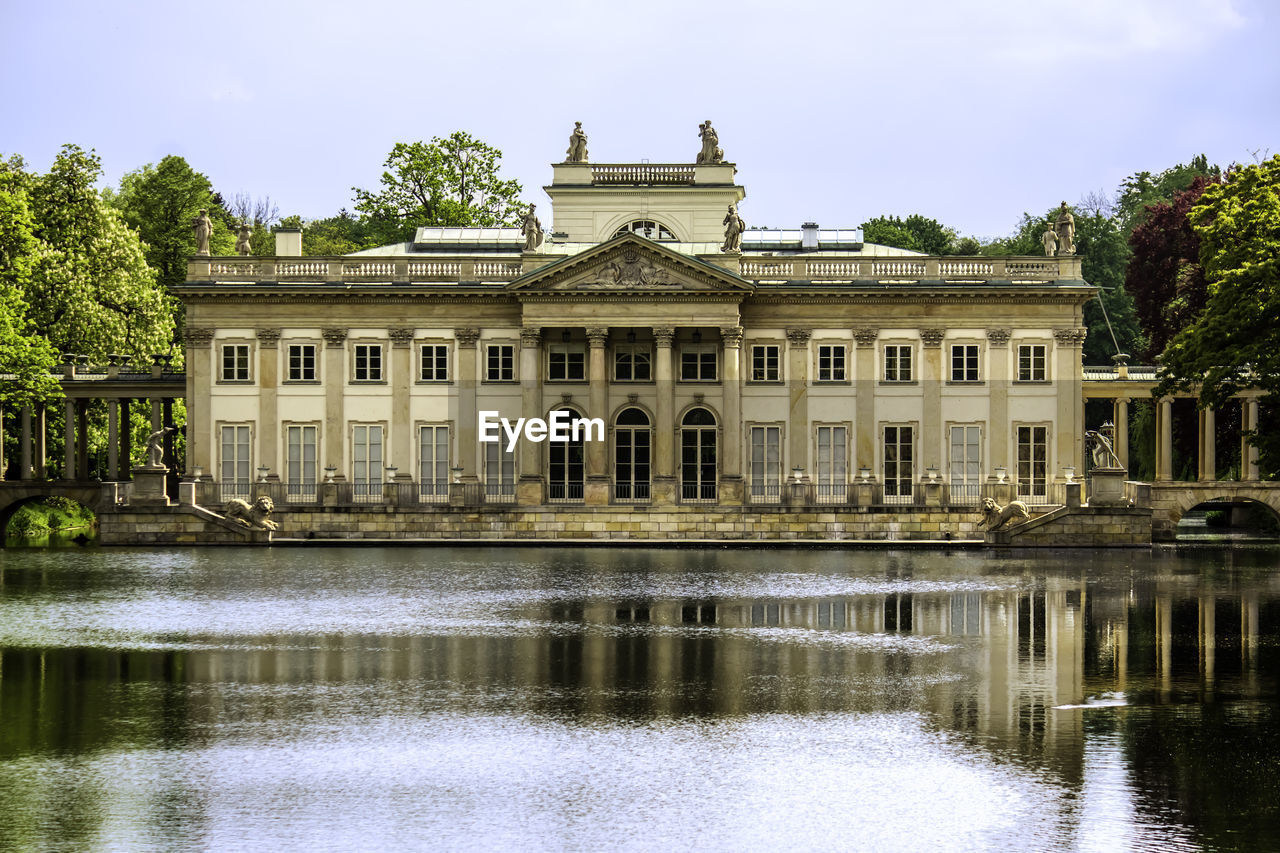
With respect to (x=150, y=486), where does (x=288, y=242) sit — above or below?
above

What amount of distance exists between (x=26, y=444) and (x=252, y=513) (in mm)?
14958

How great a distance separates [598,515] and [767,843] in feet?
148

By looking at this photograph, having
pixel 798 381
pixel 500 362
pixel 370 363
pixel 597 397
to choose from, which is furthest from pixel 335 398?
pixel 798 381

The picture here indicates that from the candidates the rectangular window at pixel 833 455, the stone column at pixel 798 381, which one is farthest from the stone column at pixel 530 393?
the rectangular window at pixel 833 455

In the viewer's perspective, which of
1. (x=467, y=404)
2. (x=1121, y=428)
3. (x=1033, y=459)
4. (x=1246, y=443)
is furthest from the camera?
(x=1121, y=428)

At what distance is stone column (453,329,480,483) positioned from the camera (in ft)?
212

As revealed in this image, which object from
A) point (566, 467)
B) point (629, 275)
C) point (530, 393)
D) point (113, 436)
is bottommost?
point (566, 467)

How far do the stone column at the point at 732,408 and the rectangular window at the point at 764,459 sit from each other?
3.24 ft

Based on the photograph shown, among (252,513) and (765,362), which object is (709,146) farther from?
(252,513)

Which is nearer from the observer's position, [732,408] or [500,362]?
[732,408]

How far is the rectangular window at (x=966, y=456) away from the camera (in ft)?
211

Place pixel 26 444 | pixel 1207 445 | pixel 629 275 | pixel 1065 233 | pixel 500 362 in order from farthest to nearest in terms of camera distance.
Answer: pixel 1207 445
pixel 26 444
pixel 1065 233
pixel 500 362
pixel 629 275

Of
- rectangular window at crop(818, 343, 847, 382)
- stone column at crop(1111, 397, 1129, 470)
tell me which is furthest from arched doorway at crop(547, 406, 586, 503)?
stone column at crop(1111, 397, 1129, 470)

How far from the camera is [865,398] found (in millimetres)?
64750
